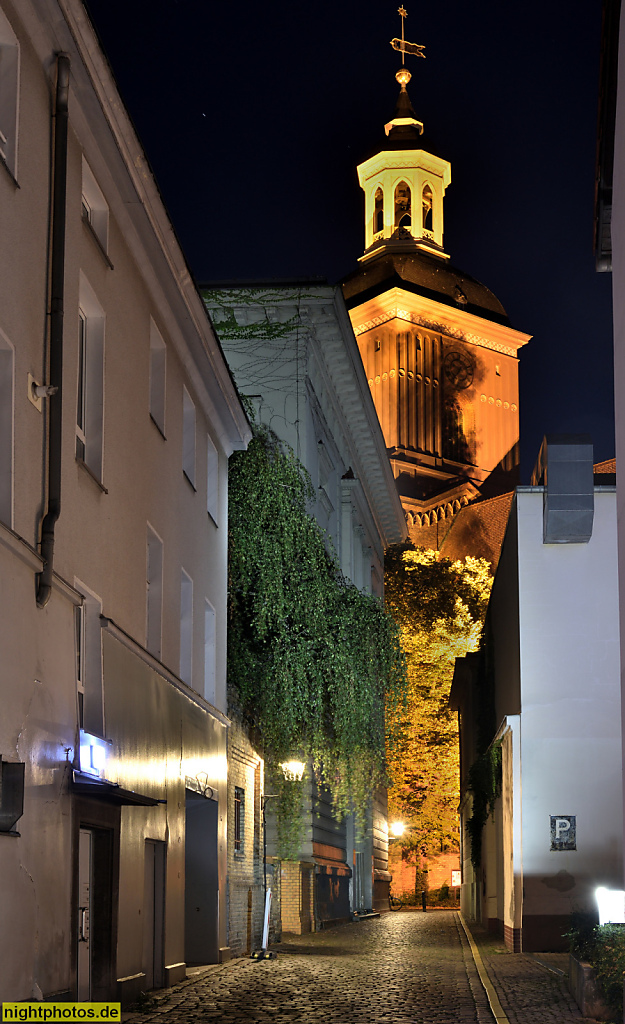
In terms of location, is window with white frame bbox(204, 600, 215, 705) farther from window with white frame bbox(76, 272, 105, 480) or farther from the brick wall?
the brick wall

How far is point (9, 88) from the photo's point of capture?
33.6 feet

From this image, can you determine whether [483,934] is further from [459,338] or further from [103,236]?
[459,338]

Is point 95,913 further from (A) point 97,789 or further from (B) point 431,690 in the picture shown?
(B) point 431,690

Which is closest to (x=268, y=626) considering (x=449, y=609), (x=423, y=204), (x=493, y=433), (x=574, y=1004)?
(x=574, y=1004)

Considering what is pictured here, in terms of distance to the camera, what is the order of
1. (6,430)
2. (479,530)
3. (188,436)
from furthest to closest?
(479,530) → (188,436) → (6,430)

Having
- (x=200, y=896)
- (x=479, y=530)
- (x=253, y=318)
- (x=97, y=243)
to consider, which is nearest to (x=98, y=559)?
(x=97, y=243)

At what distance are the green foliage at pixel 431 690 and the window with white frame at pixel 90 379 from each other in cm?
3591

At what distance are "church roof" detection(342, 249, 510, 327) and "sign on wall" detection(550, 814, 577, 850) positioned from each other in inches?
2193

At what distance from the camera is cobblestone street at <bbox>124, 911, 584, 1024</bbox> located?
41.2 feet

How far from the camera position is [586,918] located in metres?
16.4

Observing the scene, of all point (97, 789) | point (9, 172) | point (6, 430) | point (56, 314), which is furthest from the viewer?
point (97, 789)

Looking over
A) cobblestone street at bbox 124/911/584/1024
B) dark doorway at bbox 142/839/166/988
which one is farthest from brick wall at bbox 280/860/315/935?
dark doorway at bbox 142/839/166/988

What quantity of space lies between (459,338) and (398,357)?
480 centimetres

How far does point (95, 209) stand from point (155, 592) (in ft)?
15.1
